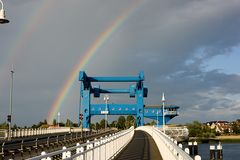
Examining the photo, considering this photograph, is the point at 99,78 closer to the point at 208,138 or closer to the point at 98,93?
the point at 98,93

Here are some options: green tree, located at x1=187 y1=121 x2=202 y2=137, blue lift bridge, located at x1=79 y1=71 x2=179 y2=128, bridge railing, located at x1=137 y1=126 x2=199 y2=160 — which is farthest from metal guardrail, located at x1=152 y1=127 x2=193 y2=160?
green tree, located at x1=187 y1=121 x2=202 y2=137

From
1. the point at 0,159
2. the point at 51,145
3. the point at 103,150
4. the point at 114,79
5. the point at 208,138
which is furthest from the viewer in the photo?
the point at 208,138

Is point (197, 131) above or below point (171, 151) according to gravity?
below

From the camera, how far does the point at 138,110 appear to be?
415 feet

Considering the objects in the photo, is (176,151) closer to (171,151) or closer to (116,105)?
(171,151)

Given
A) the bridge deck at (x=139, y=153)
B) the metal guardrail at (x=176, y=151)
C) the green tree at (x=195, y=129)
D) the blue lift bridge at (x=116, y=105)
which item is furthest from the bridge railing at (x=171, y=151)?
the green tree at (x=195, y=129)

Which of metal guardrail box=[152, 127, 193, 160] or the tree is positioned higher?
metal guardrail box=[152, 127, 193, 160]

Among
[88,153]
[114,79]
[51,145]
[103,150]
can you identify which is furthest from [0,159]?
[114,79]

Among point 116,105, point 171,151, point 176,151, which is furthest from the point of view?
point 116,105

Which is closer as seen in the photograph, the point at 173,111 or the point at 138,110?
the point at 138,110

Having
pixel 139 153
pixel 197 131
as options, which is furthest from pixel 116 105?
pixel 139 153

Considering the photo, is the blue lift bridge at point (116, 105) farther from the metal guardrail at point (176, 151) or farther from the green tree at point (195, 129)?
the metal guardrail at point (176, 151)

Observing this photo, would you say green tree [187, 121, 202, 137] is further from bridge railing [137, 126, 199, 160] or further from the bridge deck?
bridge railing [137, 126, 199, 160]

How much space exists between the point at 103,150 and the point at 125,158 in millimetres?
5064
